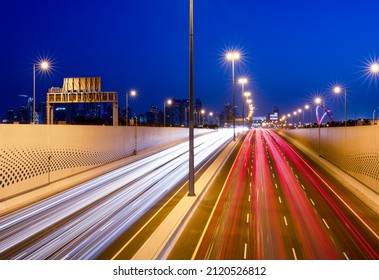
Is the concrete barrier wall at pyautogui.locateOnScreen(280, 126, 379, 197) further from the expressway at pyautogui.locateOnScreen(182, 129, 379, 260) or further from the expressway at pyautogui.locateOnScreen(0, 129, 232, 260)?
the expressway at pyautogui.locateOnScreen(0, 129, 232, 260)

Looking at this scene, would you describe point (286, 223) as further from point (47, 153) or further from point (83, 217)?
point (47, 153)

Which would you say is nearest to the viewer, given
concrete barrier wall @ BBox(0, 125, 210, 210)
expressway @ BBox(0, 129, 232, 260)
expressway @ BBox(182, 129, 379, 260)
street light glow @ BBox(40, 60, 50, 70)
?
expressway @ BBox(182, 129, 379, 260)

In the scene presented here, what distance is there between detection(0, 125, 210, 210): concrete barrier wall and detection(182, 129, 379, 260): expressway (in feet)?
37.5

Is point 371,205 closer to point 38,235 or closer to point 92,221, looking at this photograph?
point 92,221

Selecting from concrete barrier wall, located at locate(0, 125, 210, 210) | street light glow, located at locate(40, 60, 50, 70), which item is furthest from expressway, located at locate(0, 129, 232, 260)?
street light glow, located at locate(40, 60, 50, 70)

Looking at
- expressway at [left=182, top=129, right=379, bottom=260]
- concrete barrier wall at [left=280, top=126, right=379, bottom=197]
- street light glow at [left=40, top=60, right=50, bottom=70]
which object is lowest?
expressway at [left=182, top=129, right=379, bottom=260]

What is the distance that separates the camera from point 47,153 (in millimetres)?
30406

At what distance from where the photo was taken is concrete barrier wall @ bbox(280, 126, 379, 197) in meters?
29.2

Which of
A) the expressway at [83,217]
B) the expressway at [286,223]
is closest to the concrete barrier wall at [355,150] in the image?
the expressway at [286,223]

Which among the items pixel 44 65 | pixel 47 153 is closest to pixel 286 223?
pixel 47 153

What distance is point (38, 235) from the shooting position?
1811 cm

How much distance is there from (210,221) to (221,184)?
1222cm

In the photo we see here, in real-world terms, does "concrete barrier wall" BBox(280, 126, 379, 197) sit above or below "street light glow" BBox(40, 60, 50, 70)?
below

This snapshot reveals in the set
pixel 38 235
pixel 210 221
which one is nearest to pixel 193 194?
pixel 210 221
